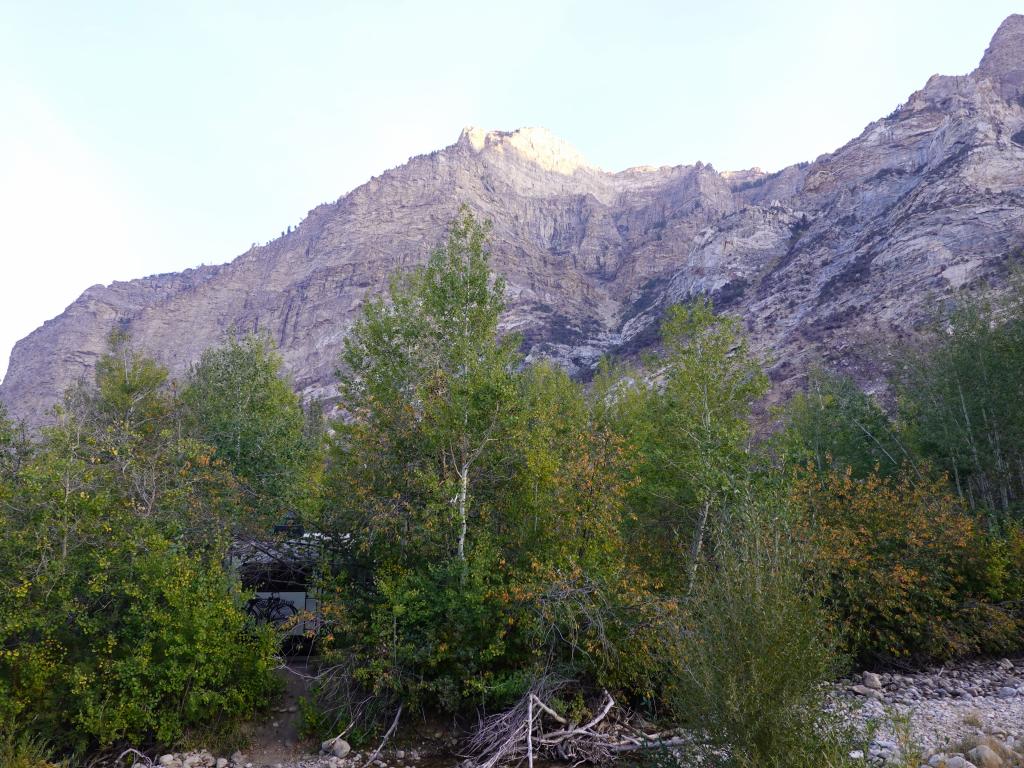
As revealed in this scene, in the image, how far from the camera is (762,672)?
5309 millimetres

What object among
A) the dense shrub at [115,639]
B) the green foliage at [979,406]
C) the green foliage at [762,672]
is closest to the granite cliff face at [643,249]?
the green foliage at [979,406]

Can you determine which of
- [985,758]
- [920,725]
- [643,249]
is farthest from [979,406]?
[643,249]

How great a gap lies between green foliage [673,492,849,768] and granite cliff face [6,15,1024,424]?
79.4 feet

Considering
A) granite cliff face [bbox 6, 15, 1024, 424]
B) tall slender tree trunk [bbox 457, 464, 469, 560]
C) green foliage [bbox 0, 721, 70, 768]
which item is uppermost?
granite cliff face [bbox 6, 15, 1024, 424]

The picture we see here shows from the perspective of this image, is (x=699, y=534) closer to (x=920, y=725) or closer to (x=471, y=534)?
(x=920, y=725)

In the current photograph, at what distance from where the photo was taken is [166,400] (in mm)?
23594

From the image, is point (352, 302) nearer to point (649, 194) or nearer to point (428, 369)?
point (649, 194)

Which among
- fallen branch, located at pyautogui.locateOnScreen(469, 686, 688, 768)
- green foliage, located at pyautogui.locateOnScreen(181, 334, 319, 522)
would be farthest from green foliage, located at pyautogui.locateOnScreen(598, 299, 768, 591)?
green foliage, located at pyautogui.locateOnScreen(181, 334, 319, 522)

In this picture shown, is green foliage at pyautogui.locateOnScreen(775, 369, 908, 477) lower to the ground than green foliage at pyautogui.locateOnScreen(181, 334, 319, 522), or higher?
lower

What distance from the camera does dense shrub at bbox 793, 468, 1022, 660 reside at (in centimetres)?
1152

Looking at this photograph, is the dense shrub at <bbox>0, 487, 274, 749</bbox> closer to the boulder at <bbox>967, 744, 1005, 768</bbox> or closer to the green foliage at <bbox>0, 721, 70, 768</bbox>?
the green foliage at <bbox>0, 721, 70, 768</bbox>

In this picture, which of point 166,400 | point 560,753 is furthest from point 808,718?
point 166,400

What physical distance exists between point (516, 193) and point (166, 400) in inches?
4925

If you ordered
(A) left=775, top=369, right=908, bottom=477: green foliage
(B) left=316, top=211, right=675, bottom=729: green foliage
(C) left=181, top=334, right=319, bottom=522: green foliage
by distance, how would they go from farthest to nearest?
(A) left=775, top=369, right=908, bottom=477: green foliage < (C) left=181, top=334, right=319, bottom=522: green foliage < (B) left=316, top=211, right=675, bottom=729: green foliage
